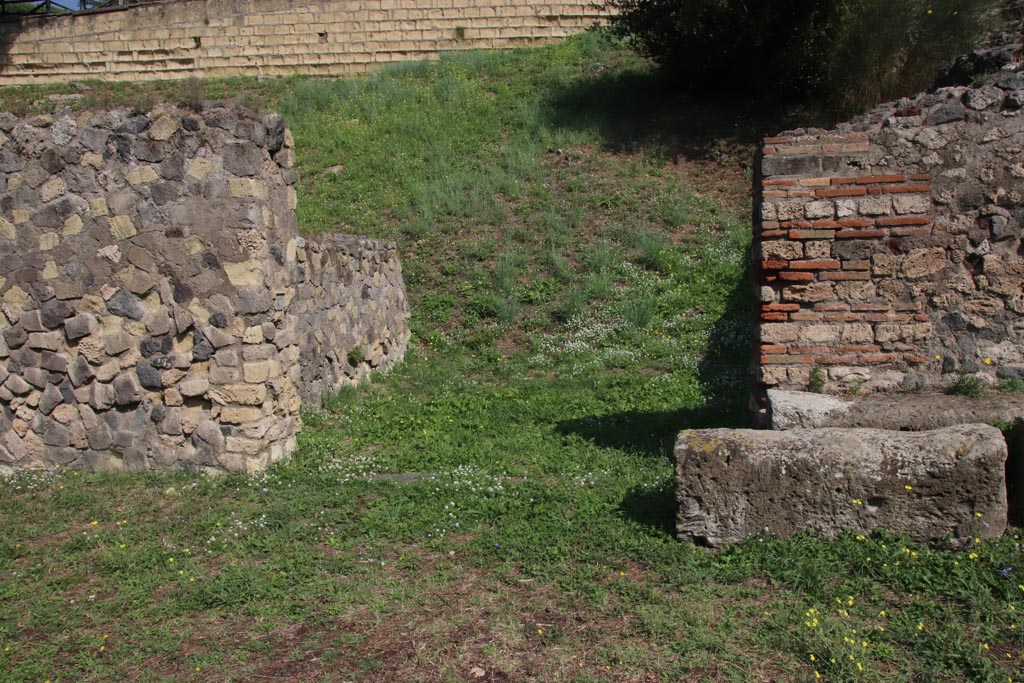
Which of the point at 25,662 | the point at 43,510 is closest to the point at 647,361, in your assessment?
the point at 43,510

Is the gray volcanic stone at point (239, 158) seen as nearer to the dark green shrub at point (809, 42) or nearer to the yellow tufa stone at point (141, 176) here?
the yellow tufa stone at point (141, 176)

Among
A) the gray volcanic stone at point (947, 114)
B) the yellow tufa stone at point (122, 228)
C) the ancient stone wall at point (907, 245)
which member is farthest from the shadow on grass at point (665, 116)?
the yellow tufa stone at point (122, 228)

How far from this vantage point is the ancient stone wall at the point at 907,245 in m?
5.25

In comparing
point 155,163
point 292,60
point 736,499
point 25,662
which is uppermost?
point 292,60

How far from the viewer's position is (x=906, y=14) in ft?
40.3

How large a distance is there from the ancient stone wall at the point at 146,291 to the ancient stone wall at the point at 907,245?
334 centimetres

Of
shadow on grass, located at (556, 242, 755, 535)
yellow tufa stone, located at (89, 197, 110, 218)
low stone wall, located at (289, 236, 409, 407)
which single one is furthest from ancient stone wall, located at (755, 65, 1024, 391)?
yellow tufa stone, located at (89, 197, 110, 218)

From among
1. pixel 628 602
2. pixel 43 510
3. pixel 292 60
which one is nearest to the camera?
pixel 628 602

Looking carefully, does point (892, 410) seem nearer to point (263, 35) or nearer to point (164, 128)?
point (164, 128)

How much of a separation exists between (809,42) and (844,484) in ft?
37.0

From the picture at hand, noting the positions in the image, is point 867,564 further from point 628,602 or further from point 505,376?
point 505,376

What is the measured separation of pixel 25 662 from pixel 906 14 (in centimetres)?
1318

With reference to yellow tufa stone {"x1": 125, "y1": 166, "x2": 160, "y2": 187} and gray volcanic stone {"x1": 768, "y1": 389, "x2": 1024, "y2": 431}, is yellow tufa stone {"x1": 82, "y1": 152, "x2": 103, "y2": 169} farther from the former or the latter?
gray volcanic stone {"x1": 768, "y1": 389, "x2": 1024, "y2": 431}

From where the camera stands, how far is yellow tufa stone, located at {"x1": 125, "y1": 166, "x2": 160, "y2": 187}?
225 inches
